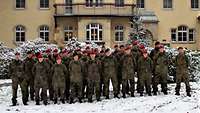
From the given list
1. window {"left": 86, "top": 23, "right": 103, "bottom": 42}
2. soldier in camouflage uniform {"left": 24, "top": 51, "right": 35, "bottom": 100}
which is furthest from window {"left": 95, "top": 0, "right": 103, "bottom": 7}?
soldier in camouflage uniform {"left": 24, "top": 51, "right": 35, "bottom": 100}

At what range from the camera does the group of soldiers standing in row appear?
21625mm

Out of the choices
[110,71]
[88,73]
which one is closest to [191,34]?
[110,71]

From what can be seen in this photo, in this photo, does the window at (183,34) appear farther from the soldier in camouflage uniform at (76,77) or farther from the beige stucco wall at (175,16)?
the soldier in camouflage uniform at (76,77)

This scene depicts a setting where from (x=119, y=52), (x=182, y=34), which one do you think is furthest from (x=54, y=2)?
(x=119, y=52)

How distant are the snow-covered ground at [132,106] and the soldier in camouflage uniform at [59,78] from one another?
2.05 ft

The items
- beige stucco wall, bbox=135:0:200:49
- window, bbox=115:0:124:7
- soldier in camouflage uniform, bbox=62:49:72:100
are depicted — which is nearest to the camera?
soldier in camouflage uniform, bbox=62:49:72:100

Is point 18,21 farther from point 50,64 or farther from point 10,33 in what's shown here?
point 50,64

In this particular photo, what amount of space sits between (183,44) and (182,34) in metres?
1.06

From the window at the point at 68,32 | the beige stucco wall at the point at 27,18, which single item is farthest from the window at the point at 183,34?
the beige stucco wall at the point at 27,18

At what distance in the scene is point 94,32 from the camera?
53.4 meters

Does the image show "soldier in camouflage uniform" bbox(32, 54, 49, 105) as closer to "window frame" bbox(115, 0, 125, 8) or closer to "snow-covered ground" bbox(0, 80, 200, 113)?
"snow-covered ground" bbox(0, 80, 200, 113)

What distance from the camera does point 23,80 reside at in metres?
21.9

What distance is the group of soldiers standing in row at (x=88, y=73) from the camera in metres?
21.6

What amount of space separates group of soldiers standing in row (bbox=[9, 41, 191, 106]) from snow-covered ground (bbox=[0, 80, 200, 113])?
55 centimetres
